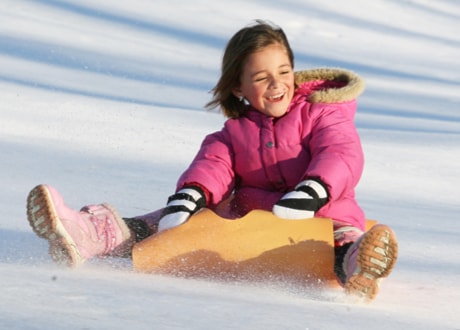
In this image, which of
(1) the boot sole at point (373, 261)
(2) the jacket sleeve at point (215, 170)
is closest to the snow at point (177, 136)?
(1) the boot sole at point (373, 261)

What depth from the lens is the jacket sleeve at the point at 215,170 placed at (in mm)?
3289

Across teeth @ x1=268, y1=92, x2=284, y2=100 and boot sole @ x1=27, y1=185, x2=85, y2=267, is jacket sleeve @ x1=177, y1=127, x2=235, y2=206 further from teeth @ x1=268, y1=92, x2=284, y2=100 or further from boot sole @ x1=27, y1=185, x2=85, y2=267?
boot sole @ x1=27, y1=185, x2=85, y2=267

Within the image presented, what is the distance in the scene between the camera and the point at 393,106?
7.91 metres

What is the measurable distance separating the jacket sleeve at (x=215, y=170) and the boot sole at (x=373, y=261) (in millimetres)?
663

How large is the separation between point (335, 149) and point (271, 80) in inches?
12.7

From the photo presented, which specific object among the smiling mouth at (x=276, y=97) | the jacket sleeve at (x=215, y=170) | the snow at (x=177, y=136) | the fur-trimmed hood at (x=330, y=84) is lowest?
the snow at (x=177, y=136)

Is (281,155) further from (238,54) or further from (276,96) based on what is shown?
(238,54)

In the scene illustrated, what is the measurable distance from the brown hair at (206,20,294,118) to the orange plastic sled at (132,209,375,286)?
59 centimetres

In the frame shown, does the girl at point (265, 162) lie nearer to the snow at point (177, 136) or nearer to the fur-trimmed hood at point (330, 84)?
the fur-trimmed hood at point (330, 84)

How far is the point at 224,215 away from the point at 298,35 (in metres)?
8.24

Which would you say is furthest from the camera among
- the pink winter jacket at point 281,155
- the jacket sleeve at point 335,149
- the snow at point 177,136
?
the pink winter jacket at point 281,155

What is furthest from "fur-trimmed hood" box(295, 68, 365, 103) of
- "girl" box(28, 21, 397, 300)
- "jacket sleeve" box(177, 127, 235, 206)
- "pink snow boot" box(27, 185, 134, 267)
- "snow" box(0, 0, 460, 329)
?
"pink snow boot" box(27, 185, 134, 267)

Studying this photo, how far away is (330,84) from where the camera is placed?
3604mm

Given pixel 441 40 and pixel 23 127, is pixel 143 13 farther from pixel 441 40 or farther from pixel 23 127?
pixel 23 127
